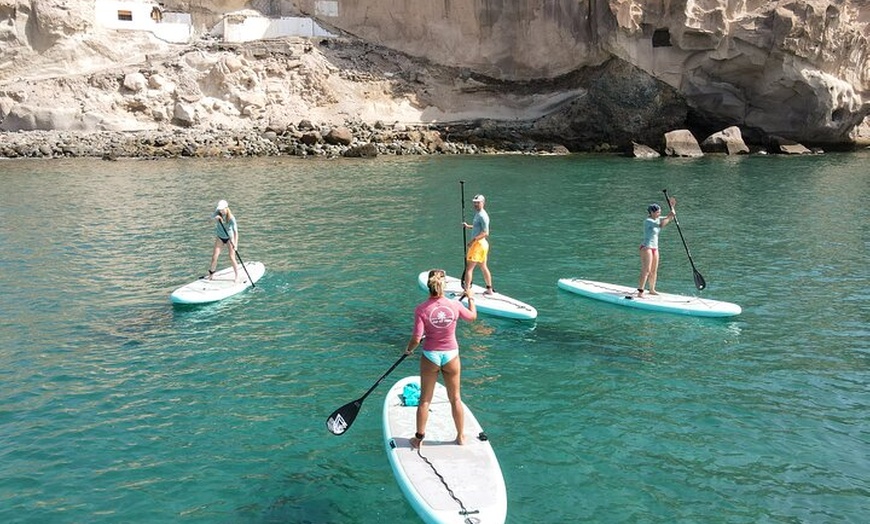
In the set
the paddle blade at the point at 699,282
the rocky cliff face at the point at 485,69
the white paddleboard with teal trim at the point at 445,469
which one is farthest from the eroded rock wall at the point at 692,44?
the white paddleboard with teal trim at the point at 445,469

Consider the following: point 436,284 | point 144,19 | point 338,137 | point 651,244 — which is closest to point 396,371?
point 436,284

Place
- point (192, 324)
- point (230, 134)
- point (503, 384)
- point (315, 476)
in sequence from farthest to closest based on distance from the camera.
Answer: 1. point (230, 134)
2. point (192, 324)
3. point (503, 384)
4. point (315, 476)

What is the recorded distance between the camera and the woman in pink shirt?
765 centimetres

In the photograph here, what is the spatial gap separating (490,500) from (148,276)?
38.6 ft

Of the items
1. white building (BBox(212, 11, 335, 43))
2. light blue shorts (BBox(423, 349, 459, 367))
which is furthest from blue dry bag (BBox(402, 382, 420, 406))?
white building (BBox(212, 11, 335, 43))

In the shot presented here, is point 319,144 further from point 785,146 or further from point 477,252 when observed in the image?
point 477,252

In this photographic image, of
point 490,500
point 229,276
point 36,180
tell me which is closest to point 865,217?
point 229,276

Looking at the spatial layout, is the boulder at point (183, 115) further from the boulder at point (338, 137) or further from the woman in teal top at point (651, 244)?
the woman in teal top at point (651, 244)

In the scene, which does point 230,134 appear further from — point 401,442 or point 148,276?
point 401,442

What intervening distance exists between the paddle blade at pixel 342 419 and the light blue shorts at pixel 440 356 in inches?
50.9

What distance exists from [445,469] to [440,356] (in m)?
1.20

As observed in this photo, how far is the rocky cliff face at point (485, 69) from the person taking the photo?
42844 mm

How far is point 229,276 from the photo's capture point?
1576 centimetres

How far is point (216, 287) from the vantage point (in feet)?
48.9
